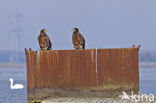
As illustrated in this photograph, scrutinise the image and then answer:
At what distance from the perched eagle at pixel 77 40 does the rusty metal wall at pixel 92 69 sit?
2.26 feet

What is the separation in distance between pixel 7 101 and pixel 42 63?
19.1 metres

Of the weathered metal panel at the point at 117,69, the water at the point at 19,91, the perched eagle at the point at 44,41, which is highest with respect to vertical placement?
the perched eagle at the point at 44,41

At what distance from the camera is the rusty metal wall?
79.8 feet

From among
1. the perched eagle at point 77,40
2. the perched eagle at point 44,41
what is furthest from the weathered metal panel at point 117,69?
the perched eagle at point 44,41

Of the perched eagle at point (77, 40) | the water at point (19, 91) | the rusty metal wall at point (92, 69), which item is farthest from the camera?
the water at point (19, 91)

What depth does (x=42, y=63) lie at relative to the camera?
944 inches

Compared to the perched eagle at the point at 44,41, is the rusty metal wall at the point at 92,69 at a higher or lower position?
lower

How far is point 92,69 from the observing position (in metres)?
24.5

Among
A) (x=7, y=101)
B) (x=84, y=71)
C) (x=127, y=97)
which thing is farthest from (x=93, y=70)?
(x=7, y=101)

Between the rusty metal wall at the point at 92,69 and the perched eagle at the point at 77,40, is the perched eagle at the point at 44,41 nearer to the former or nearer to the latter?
the rusty metal wall at the point at 92,69

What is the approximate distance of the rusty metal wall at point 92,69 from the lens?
2431cm

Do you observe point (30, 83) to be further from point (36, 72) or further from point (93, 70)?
point (93, 70)

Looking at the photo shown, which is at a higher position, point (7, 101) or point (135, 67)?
point (135, 67)

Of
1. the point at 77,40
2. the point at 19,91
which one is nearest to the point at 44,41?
the point at 77,40
